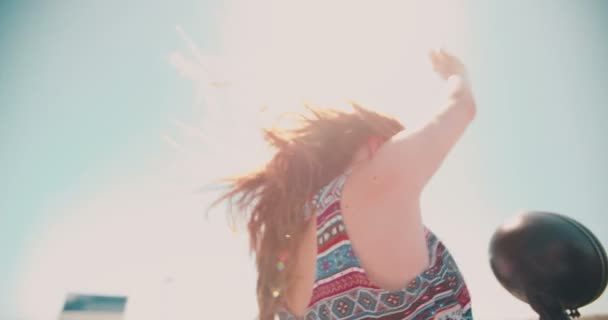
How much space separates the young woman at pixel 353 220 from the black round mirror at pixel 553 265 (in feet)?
2.54

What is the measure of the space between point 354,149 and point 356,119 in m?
0.26

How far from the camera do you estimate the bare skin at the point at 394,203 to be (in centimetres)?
166

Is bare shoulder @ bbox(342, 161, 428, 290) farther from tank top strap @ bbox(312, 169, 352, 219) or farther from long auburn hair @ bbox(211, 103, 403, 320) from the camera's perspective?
long auburn hair @ bbox(211, 103, 403, 320)

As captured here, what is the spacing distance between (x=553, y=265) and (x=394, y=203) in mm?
1668

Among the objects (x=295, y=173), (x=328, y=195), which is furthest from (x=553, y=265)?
(x=295, y=173)

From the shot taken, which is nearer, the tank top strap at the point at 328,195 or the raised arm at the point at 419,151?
the raised arm at the point at 419,151

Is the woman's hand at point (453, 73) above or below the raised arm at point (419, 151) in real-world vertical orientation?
above

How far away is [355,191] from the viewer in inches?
70.4

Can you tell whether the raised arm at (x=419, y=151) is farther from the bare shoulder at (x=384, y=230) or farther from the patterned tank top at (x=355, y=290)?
the patterned tank top at (x=355, y=290)

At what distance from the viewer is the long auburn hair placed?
2.08 m

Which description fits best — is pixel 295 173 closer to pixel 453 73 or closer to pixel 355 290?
pixel 355 290

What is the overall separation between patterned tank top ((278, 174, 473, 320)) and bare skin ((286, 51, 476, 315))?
1.9 inches

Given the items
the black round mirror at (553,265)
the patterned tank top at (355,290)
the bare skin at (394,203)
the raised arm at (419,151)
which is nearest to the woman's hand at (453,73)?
the raised arm at (419,151)

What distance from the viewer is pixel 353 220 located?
1.76 meters
